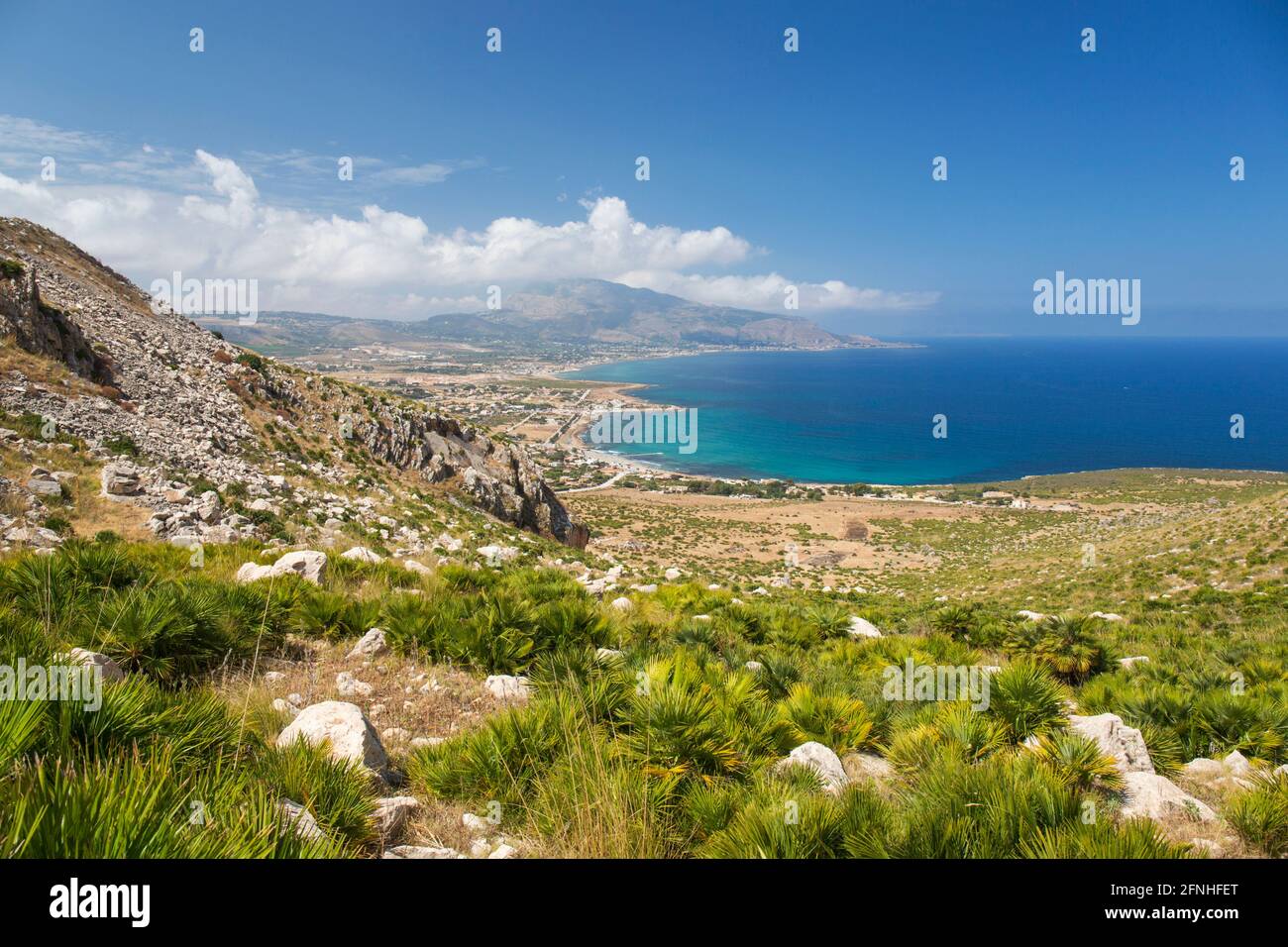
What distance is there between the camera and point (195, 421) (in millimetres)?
18953

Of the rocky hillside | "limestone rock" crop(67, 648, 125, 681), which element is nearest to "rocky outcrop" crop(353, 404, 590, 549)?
the rocky hillside

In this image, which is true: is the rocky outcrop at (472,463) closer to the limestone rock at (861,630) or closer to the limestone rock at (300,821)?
the limestone rock at (861,630)

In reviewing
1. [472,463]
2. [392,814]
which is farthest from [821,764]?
[472,463]

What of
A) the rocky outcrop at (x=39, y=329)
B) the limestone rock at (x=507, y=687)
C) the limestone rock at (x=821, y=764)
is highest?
the rocky outcrop at (x=39, y=329)

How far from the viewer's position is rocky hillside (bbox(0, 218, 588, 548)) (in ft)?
45.4

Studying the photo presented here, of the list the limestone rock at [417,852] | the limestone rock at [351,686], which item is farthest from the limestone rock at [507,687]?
the limestone rock at [417,852]

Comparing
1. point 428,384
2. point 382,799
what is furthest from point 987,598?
point 428,384

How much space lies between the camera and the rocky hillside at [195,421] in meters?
13.8

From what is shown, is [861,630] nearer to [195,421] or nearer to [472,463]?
[195,421]

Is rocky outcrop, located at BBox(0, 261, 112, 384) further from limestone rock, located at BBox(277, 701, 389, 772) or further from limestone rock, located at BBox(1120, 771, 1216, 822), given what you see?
limestone rock, located at BBox(1120, 771, 1216, 822)
